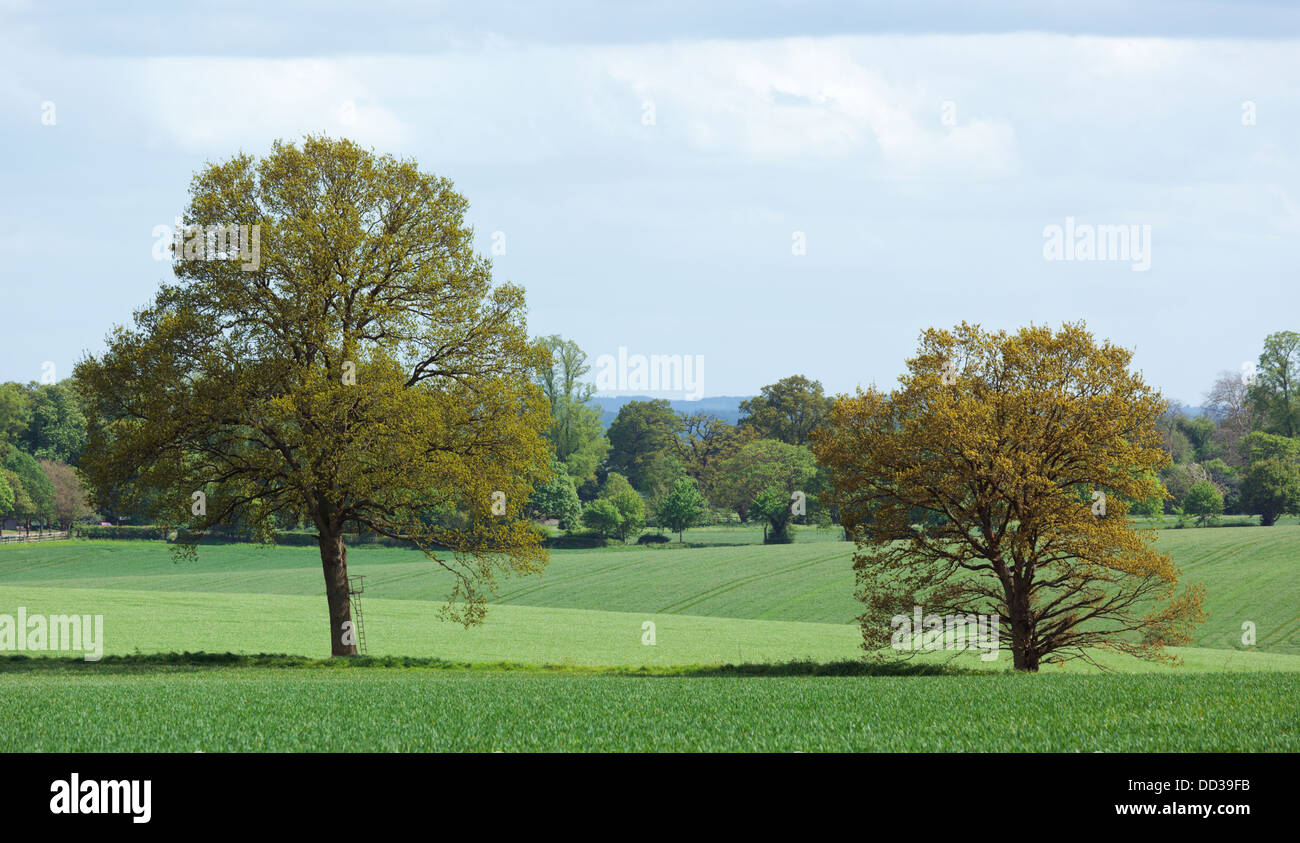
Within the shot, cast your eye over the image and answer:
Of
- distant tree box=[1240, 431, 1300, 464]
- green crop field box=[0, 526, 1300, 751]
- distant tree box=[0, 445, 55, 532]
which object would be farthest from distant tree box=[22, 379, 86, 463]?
distant tree box=[1240, 431, 1300, 464]

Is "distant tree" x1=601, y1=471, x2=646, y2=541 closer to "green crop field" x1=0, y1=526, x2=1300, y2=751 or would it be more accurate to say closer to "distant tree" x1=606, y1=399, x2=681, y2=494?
"green crop field" x1=0, y1=526, x2=1300, y2=751

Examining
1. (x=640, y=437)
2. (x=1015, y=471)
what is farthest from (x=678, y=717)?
(x=640, y=437)

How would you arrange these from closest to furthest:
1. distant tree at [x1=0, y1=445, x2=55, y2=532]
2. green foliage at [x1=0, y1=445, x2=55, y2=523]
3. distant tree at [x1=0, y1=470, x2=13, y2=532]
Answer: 1. distant tree at [x1=0, y1=470, x2=13, y2=532]
2. green foliage at [x1=0, y1=445, x2=55, y2=523]
3. distant tree at [x1=0, y1=445, x2=55, y2=532]

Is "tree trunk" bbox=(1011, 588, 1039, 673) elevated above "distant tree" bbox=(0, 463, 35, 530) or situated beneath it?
situated beneath

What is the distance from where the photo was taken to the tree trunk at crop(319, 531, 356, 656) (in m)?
30.8

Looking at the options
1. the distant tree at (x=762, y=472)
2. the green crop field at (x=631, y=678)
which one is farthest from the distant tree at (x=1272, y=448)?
the distant tree at (x=762, y=472)

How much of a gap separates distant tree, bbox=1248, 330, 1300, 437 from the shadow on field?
102 meters

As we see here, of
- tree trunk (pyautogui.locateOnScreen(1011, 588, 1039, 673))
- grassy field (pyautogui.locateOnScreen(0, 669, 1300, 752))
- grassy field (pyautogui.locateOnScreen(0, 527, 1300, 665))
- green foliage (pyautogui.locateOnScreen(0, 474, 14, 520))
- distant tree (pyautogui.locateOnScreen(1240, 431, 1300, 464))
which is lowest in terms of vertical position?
grassy field (pyautogui.locateOnScreen(0, 527, 1300, 665))

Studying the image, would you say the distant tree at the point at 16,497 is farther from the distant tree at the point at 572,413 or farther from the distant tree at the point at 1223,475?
the distant tree at the point at 1223,475

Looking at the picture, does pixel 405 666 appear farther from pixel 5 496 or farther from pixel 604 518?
pixel 5 496

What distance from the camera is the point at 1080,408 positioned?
27219mm

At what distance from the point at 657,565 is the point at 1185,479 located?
62.3 meters
